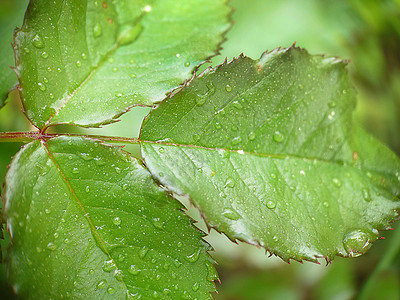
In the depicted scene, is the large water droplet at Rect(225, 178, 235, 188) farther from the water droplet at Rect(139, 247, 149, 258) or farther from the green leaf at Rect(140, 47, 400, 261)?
the water droplet at Rect(139, 247, 149, 258)

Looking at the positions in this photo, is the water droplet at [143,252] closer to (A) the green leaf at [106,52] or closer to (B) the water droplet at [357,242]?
(A) the green leaf at [106,52]

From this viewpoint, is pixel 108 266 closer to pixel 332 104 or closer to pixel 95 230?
pixel 95 230

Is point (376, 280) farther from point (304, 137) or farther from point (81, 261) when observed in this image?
point (81, 261)

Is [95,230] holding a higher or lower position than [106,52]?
lower

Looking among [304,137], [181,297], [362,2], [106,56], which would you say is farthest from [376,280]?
[106,56]

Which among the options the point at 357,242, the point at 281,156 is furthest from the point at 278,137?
the point at 357,242

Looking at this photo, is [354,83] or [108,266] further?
[354,83]

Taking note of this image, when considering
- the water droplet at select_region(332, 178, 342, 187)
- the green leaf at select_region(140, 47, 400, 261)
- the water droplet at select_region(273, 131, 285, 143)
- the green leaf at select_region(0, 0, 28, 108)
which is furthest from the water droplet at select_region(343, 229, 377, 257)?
the green leaf at select_region(0, 0, 28, 108)
